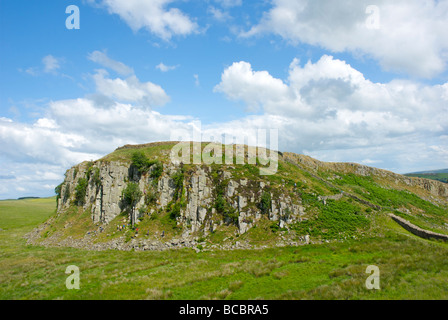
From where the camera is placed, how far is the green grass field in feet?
55.9

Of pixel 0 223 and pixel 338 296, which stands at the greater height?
pixel 338 296

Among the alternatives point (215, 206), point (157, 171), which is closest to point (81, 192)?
point (157, 171)

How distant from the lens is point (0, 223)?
75812mm

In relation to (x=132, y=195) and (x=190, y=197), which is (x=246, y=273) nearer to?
(x=190, y=197)

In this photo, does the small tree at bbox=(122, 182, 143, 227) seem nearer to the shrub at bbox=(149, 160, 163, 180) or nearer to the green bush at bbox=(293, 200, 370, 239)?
the shrub at bbox=(149, 160, 163, 180)

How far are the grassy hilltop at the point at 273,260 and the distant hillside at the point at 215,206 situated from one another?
0.37 meters

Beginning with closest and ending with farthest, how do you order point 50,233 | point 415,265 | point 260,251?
point 415,265 < point 260,251 < point 50,233

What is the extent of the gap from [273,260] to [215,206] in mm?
17875

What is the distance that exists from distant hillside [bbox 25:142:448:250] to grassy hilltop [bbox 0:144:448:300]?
37cm

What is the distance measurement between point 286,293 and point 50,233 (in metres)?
55.4
